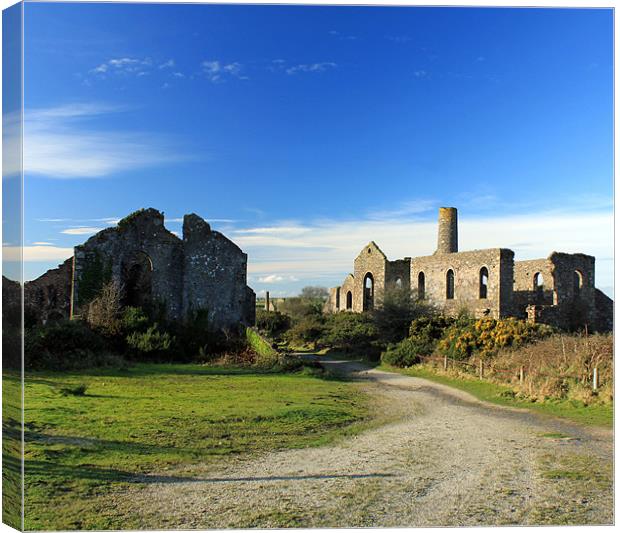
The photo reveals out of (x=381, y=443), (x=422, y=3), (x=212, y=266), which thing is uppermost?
(x=422, y=3)

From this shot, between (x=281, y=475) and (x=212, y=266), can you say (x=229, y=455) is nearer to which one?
(x=281, y=475)

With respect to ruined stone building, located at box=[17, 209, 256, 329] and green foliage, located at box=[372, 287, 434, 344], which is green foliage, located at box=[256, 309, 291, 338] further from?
ruined stone building, located at box=[17, 209, 256, 329]

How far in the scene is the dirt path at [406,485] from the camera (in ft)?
18.8

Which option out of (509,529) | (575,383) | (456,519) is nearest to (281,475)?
(456,519)

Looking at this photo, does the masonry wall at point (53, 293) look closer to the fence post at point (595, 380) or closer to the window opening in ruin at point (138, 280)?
the window opening in ruin at point (138, 280)

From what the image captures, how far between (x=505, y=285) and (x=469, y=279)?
6.95ft

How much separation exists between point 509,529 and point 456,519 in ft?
1.70

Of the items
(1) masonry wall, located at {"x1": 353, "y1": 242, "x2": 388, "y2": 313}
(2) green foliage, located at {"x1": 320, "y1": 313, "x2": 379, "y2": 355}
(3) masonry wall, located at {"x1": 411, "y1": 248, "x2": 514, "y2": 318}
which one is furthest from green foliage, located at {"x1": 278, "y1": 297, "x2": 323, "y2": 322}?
(3) masonry wall, located at {"x1": 411, "y1": 248, "x2": 514, "y2": 318}

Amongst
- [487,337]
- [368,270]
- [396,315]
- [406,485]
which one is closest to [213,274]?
[396,315]

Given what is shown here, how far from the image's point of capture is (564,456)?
320 inches

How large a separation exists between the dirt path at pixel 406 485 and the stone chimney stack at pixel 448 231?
73.6 feet

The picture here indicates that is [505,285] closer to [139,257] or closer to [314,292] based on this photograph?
[139,257]

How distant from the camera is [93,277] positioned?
71.4ft

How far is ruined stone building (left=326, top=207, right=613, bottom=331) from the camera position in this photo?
26.1m
